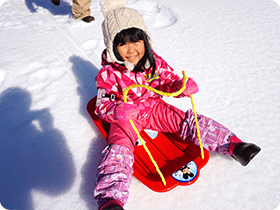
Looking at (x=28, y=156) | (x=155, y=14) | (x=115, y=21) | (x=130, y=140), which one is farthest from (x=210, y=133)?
(x=155, y=14)

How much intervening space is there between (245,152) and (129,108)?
0.52 m

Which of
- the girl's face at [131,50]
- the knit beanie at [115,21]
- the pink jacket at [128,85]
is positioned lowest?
the pink jacket at [128,85]

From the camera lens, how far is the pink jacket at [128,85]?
980 mm

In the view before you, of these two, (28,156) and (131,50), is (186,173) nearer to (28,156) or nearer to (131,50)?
(131,50)

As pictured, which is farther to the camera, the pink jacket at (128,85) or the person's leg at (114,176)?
the pink jacket at (128,85)

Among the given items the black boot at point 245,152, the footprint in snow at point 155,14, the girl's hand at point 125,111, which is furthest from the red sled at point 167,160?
the footprint in snow at point 155,14

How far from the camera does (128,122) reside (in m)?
1.04

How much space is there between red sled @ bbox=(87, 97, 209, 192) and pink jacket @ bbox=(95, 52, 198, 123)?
0.15 metres

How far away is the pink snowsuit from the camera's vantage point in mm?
821

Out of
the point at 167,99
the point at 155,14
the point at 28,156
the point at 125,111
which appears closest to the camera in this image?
the point at 125,111

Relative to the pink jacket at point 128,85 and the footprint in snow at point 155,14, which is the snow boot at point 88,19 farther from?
the pink jacket at point 128,85

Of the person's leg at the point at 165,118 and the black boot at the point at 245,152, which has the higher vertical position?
the black boot at the point at 245,152

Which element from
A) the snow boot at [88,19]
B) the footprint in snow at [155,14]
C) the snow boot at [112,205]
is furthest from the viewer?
the snow boot at [88,19]

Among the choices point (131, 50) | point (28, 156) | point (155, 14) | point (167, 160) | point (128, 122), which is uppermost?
point (131, 50)
